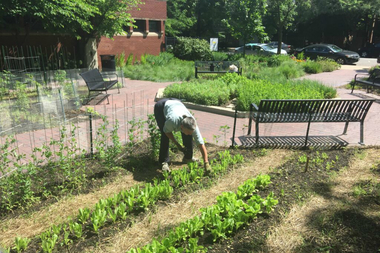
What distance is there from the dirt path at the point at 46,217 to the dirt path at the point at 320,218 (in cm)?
222

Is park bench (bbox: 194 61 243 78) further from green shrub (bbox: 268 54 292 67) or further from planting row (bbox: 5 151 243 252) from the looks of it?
planting row (bbox: 5 151 243 252)

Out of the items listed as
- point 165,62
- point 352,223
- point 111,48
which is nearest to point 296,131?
point 352,223

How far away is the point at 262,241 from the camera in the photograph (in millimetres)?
3207

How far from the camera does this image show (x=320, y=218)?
359 cm

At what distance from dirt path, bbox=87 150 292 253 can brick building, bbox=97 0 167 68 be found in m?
17.3

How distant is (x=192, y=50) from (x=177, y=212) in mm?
18932

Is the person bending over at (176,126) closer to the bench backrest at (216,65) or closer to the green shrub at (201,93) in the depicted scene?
the green shrub at (201,93)

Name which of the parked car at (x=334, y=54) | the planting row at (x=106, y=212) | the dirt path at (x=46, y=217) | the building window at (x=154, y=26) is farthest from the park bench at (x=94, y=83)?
the parked car at (x=334, y=54)

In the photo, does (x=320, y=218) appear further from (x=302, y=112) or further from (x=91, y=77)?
(x=91, y=77)

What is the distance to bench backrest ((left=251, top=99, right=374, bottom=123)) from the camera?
248 inches

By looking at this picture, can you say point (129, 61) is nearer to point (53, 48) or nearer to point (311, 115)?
point (53, 48)

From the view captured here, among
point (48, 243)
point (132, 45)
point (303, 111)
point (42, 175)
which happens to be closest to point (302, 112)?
point (303, 111)

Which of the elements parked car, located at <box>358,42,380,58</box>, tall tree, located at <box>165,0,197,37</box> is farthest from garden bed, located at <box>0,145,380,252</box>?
tall tree, located at <box>165,0,197,37</box>

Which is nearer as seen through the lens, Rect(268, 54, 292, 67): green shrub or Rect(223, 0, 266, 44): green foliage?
Rect(268, 54, 292, 67): green shrub
